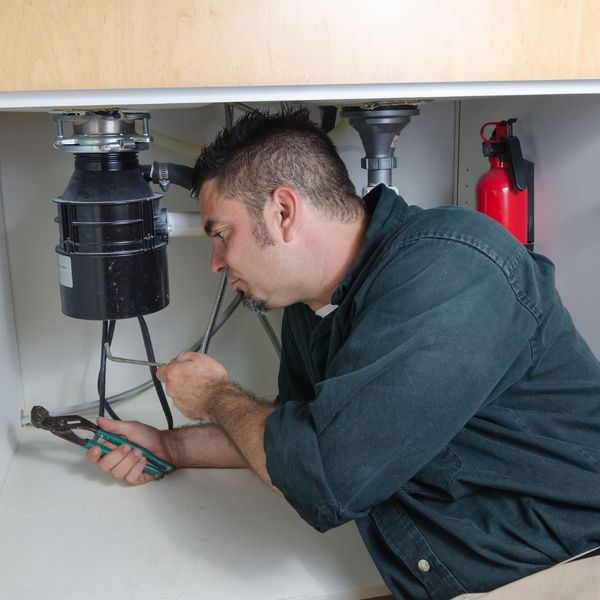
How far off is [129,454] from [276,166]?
479 millimetres

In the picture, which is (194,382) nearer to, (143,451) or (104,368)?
(143,451)

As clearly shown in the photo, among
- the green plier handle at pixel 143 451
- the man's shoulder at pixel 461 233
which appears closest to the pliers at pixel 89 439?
the green plier handle at pixel 143 451

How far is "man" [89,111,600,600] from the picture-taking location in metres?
0.82

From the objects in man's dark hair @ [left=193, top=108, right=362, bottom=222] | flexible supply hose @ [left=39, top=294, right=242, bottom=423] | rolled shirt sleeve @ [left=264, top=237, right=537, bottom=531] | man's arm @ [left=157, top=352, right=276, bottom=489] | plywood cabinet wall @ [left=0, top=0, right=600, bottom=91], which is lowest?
flexible supply hose @ [left=39, top=294, right=242, bottom=423]

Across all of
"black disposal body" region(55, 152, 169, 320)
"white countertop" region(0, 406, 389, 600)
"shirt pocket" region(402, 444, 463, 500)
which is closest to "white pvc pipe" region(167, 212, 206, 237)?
"black disposal body" region(55, 152, 169, 320)

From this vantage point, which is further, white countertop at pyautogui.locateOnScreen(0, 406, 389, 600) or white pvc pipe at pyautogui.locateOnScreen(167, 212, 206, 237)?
white pvc pipe at pyautogui.locateOnScreen(167, 212, 206, 237)

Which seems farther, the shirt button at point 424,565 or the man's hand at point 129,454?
the man's hand at point 129,454

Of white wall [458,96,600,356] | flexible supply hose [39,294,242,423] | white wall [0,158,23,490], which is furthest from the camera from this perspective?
flexible supply hose [39,294,242,423]

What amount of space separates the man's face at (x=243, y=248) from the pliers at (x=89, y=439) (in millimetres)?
315

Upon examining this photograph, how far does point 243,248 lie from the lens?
1035mm

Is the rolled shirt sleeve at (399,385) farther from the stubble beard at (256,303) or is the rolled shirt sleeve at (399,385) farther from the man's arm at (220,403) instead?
the stubble beard at (256,303)

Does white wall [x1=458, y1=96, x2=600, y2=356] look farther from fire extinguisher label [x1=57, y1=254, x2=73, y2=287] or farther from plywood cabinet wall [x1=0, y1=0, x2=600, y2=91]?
fire extinguisher label [x1=57, y1=254, x2=73, y2=287]

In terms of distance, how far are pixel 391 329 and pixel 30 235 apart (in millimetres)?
818

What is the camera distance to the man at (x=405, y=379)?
32.2 inches
